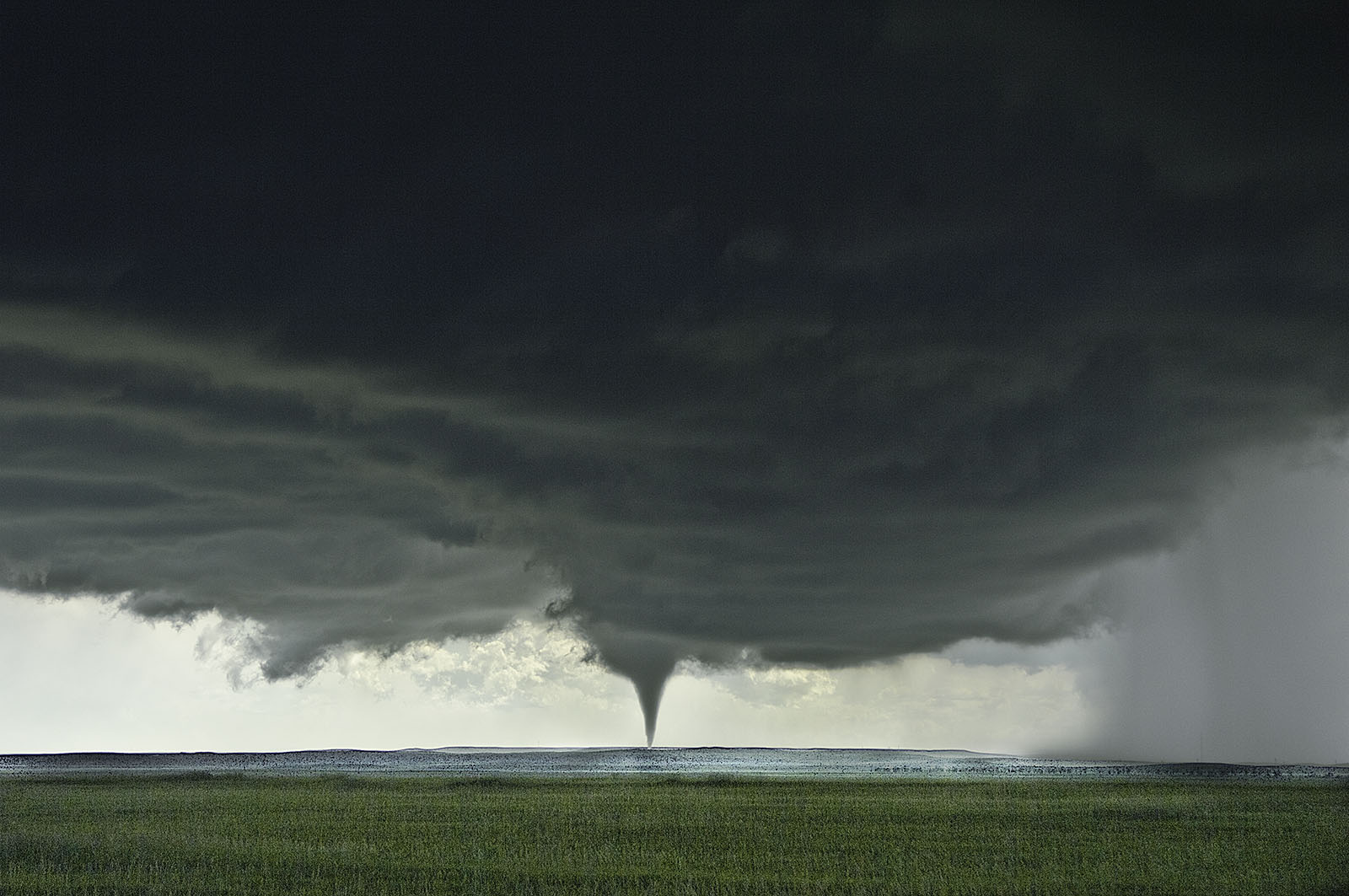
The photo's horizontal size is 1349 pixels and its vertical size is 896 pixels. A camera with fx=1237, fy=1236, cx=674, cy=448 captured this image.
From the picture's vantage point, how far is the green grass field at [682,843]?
1663 inches

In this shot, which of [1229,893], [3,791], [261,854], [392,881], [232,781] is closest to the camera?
[1229,893]

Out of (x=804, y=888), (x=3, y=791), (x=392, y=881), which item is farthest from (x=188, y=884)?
(x=3, y=791)

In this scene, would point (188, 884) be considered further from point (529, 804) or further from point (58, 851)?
point (529, 804)

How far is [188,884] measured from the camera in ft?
137

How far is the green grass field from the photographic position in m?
42.2

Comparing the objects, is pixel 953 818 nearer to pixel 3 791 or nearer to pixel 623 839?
pixel 623 839

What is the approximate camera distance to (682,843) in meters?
54.6

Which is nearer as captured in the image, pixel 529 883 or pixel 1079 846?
pixel 529 883

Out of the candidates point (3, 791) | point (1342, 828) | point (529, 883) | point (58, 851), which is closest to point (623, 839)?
point (529, 883)

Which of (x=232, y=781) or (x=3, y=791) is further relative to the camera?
(x=232, y=781)

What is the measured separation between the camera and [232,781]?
119500 millimetres

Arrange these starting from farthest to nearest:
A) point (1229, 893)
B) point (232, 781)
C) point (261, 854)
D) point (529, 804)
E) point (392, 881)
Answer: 1. point (232, 781)
2. point (529, 804)
3. point (261, 854)
4. point (392, 881)
5. point (1229, 893)

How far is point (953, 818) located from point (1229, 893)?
27.4m

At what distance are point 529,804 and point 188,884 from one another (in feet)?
129
